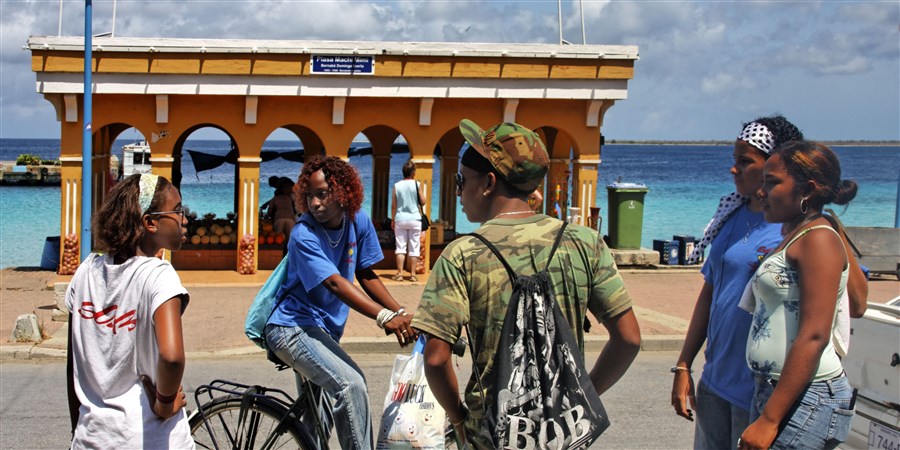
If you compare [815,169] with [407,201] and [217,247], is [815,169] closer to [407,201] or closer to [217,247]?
[407,201]

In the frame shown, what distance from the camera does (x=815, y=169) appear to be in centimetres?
357

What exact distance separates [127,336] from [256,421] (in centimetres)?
165

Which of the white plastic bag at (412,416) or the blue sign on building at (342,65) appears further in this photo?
the blue sign on building at (342,65)

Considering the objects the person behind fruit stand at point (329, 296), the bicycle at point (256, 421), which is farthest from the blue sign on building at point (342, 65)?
the bicycle at point (256, 421)

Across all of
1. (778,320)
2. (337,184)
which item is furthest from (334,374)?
(778,320)

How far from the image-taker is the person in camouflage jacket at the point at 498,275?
303cm

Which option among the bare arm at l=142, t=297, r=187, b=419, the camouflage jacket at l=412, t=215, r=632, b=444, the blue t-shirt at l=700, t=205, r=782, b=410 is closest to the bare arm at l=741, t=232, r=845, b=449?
the blue t-shirt at l=700, t=205, r=782, b=410

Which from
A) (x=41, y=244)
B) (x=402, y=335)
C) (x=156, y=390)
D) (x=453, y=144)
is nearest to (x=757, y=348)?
(x=402, y=335)

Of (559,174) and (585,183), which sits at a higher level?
(559,174)

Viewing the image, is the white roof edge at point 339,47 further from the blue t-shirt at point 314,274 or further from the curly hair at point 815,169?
the curly hair at point 815,169

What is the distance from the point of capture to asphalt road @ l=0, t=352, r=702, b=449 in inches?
268

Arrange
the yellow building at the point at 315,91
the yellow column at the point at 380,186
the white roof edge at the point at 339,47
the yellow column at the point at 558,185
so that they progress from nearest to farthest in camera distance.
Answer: the white roof edge at the point at 339,47
the yellow building at the point at 315,91
the yellow column at the point at 558,185
the yellow column at the point at 380,186

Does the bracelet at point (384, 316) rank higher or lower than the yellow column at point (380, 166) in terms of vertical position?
lower

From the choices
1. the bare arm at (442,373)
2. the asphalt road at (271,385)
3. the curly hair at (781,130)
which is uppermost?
the curly hair at (781,130)
